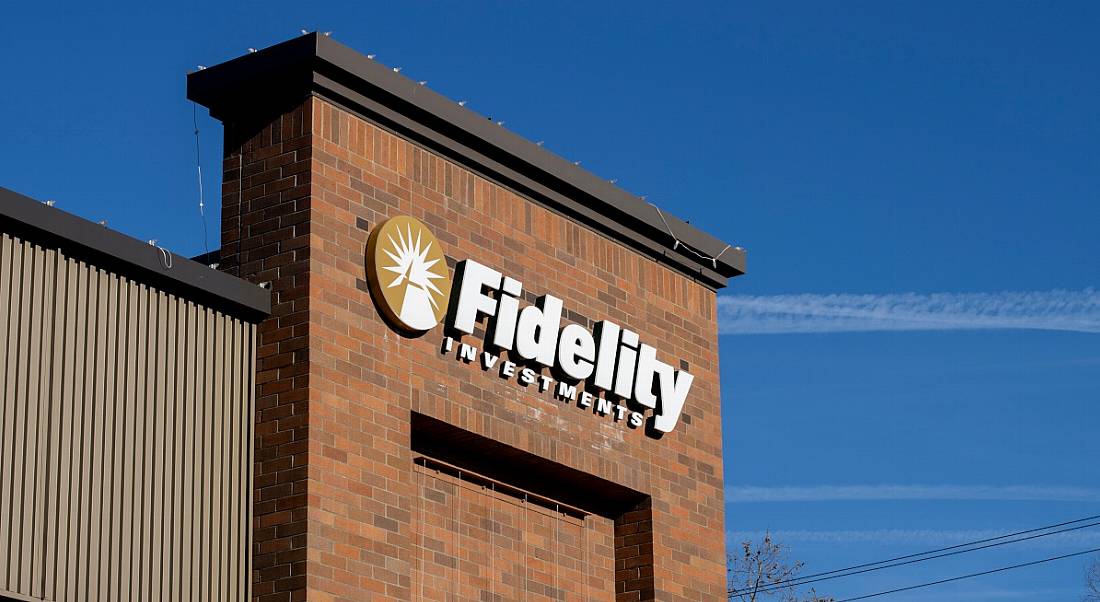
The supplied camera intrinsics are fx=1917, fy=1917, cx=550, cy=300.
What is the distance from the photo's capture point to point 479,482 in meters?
21.8

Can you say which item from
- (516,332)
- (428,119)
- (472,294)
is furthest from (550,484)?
(428,119)

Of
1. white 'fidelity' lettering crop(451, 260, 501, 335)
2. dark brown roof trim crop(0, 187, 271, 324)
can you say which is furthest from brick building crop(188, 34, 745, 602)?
dark brown roof trim crop(0, 187, 271, 324)

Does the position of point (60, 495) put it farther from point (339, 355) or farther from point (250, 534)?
point (339, 355)

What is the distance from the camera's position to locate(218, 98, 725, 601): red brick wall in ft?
62.6

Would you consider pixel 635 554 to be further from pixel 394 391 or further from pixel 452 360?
pixel 394 391

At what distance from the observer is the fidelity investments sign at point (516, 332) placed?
2058 centimetres

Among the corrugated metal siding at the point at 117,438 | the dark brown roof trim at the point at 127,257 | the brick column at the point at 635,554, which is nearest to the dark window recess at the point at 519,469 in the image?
the brick column at the point at 635,554

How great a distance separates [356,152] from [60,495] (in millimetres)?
5363

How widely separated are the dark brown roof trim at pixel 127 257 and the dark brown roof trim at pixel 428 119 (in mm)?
2305

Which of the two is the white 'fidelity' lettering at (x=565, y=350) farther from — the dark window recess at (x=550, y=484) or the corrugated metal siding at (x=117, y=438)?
the corrugated metal siding at (x=117, y=438)

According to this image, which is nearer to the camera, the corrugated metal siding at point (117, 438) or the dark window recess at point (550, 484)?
the corrugated metal siding at point (117, 438)

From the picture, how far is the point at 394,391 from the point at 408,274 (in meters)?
1.35

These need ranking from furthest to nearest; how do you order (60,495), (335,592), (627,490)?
(627,490) < (335,592) < (60,495)

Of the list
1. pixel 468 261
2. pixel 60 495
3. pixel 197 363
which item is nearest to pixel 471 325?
pixel 468 261
